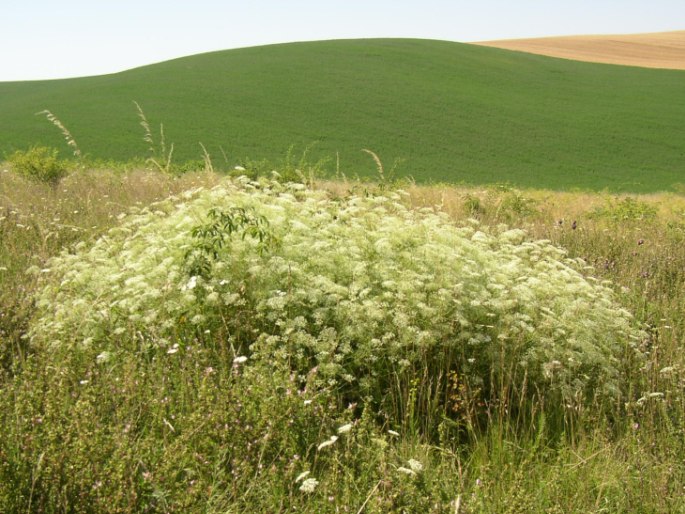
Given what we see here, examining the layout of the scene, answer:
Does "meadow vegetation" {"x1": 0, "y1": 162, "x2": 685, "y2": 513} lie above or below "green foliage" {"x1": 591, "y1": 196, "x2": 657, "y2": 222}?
above

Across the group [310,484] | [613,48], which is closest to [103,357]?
[310,484]

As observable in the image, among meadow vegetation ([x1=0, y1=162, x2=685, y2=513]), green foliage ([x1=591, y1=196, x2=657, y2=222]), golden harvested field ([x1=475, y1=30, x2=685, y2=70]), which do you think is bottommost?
green foliage ([x1=591, y1=196, x2=657, y2=222])

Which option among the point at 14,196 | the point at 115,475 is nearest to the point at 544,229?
the point at 14,196

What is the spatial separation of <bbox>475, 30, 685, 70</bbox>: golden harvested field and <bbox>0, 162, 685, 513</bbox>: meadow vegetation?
54.8 m

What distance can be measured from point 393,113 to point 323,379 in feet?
105

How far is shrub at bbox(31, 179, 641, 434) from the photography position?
11.3 ft

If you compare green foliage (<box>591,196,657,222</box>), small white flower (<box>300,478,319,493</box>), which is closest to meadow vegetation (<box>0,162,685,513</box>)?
small white flower (<box>300,478,319,493</box>)

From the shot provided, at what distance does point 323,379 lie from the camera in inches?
134

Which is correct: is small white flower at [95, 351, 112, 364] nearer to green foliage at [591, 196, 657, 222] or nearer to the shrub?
the shrub

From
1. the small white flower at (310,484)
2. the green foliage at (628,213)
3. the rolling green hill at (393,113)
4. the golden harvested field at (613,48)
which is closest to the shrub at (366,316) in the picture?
the small white flower at (310,484)

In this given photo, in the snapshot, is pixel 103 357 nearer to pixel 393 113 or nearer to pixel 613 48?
pixel 393 113

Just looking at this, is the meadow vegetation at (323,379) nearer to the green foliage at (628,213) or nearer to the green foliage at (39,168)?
the green foliage at (628,213)

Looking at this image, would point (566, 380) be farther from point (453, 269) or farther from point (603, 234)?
point (603, 234)

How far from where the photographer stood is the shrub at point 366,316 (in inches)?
136
